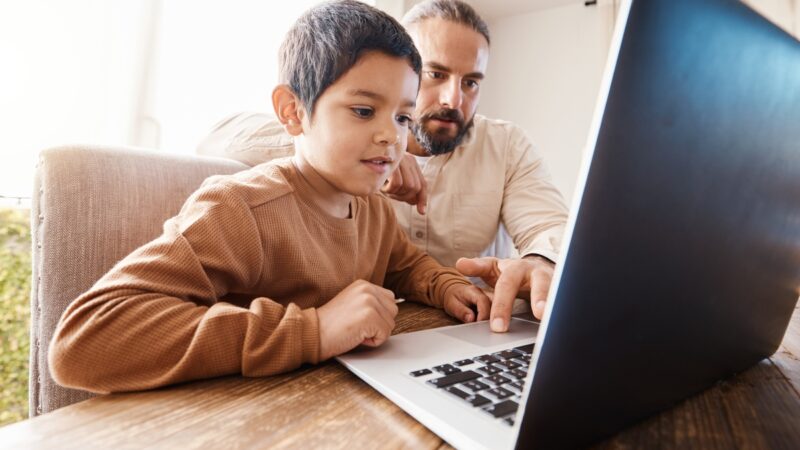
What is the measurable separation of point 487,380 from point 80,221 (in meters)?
0.70

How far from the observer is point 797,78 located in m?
0.34

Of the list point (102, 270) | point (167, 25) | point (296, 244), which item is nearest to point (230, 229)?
point (296, 244)

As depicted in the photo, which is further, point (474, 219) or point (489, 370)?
point (474, 219)

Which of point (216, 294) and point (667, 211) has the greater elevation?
point (667, 211)

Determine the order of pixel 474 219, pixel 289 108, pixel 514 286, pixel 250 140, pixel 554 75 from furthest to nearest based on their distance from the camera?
pixel 554 75, pixel 474 219, pixel 250 140, pixel 289 108, pixel 514 286

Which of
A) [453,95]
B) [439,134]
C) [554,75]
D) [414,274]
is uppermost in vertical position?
[554,75]

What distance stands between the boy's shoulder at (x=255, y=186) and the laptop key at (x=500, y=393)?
0.42m

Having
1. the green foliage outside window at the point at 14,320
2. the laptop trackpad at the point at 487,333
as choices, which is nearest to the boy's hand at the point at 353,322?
the laptop trackpad at the point at 487,333

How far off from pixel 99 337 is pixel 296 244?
30 cm

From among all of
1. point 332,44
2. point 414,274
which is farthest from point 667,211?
point 414,274

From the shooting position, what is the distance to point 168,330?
1.46 ft

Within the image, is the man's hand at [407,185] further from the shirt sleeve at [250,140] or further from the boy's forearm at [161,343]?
the boy's forearm at [161,343]

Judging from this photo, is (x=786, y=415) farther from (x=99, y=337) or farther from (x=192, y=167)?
(x=192, y=167)

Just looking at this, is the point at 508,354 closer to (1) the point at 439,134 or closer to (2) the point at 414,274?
(2) the point at 414,274
